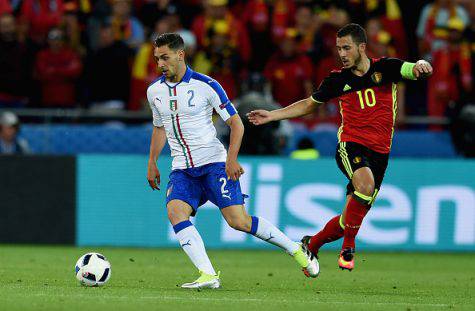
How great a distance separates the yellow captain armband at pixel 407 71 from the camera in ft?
32.1

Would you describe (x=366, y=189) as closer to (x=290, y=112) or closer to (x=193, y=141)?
(x=290, y=112)

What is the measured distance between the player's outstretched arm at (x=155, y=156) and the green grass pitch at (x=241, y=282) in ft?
3.16

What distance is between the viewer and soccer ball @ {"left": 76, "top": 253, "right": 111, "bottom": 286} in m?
9.44

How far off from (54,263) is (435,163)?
614 centimetres

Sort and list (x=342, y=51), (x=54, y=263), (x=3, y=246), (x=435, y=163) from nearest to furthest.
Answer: (x=342, y=51) < (x=54, y=263) < (x=3, y=246) < (x=435, y=163)

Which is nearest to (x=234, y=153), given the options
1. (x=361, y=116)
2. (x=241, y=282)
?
A: (x=361, y=116)

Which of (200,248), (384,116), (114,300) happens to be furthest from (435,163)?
(114,300)

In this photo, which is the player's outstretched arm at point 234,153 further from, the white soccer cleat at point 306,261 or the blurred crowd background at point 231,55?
the blurred crowd background at point 231,55

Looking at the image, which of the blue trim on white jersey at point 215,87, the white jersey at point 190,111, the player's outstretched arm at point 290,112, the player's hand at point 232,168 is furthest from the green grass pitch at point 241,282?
the blue trim on white jersey at point 215,87

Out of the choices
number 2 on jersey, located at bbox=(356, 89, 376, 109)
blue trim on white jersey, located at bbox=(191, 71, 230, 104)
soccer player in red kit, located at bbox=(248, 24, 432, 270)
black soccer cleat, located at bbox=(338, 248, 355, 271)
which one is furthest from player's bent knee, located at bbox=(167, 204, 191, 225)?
number 2 on jersey, located at bbox=(356, 89, 376, 109)

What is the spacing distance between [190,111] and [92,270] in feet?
5.37

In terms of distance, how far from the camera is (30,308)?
780 cm

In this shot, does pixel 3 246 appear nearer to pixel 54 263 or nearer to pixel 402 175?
pixel 54 263

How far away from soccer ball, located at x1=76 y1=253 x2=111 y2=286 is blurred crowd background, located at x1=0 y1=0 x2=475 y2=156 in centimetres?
618
